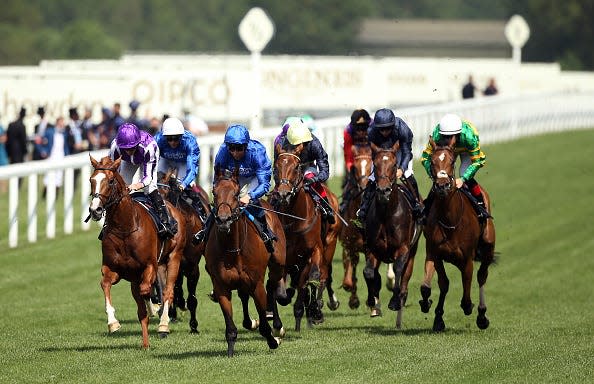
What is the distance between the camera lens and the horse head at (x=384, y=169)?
14.3 m

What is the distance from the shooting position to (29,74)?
3316cm

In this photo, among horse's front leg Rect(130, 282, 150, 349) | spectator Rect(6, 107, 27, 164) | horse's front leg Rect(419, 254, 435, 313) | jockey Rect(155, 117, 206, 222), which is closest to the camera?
horse's front leg Rect(130, 282, 150, 349)

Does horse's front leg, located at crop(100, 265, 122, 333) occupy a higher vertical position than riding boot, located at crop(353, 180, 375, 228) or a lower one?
lower

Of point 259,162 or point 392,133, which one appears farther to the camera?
point 392,133

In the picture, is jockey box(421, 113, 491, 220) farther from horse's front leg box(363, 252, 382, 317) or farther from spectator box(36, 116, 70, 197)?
spectator box(36, 116, 70, 197)

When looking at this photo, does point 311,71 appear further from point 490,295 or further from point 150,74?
point 490,295

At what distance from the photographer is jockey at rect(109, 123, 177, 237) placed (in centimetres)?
1378

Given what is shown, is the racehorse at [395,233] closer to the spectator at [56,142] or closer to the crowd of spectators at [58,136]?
the crowd of spectators at [58,136]

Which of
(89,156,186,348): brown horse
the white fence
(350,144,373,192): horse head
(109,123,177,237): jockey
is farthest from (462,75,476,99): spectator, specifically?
(89,156,186,348): brown horse

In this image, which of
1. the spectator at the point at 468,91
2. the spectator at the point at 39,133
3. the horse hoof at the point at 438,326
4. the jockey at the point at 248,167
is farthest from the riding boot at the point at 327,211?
the spectator at the point at 468,91

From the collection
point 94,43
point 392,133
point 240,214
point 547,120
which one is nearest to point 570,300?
point 392,133

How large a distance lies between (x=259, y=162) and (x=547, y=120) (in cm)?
3481

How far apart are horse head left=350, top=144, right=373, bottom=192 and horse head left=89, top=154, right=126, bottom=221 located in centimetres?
412

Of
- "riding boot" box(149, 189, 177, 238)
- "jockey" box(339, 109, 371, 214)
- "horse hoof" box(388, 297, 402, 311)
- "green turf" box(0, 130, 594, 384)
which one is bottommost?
"green turf" box(0, 130, 594, 384)
